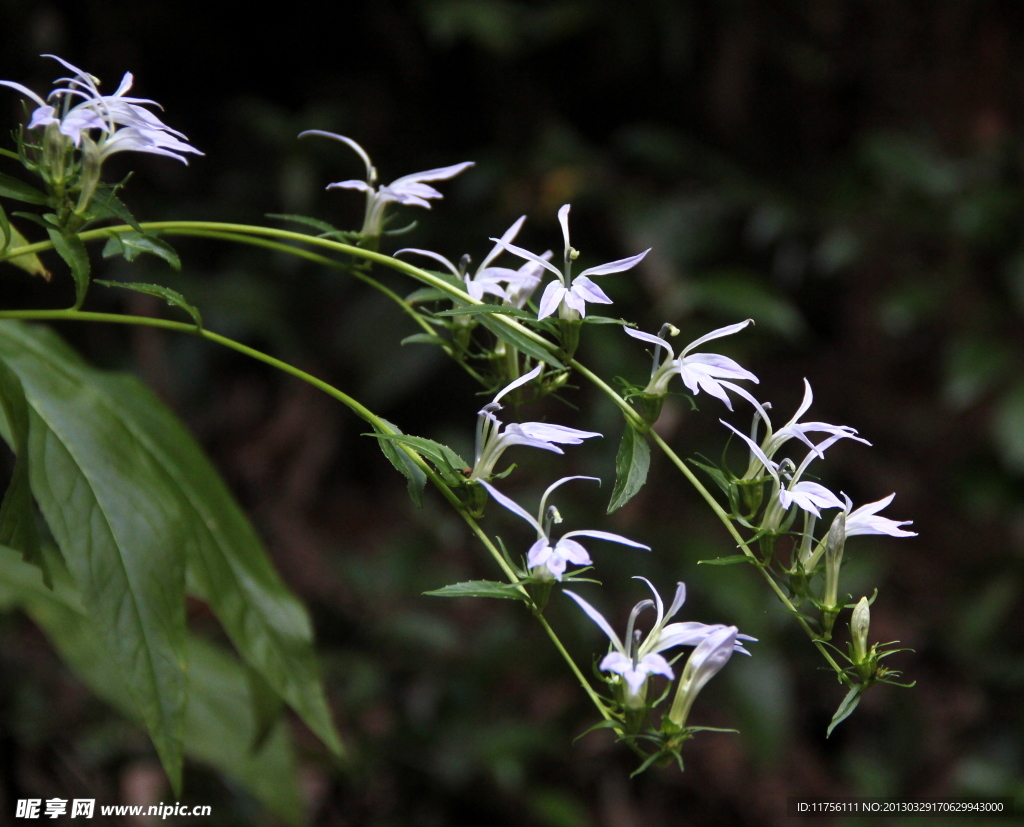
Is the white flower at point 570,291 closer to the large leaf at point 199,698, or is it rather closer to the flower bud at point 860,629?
the flower bud at point 860,629

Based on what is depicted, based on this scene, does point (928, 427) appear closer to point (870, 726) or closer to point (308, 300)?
point (870, 726)

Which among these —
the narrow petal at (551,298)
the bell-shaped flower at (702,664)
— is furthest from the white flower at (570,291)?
the bell-shaped flower at (702,664)

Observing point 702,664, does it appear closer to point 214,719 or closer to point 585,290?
point 585,290

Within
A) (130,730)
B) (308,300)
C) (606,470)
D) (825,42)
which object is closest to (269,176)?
(308,300)

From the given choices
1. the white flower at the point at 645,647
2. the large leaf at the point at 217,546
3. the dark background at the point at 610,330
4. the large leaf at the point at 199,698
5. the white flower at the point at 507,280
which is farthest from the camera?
the dark background at the point at 610,330

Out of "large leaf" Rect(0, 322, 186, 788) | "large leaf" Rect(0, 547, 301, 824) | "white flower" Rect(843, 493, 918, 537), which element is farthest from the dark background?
"white flower" Rect(843, 493, 918, 537)

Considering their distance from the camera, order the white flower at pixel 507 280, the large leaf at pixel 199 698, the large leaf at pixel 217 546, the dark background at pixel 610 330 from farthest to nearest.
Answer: the dark background at pixel 610 330, the large leaf at pixel 199 698, the large leaf at pixel 217 546, the white flower at pixel 507 280

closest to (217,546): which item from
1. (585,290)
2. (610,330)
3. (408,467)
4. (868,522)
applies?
(408,467)
